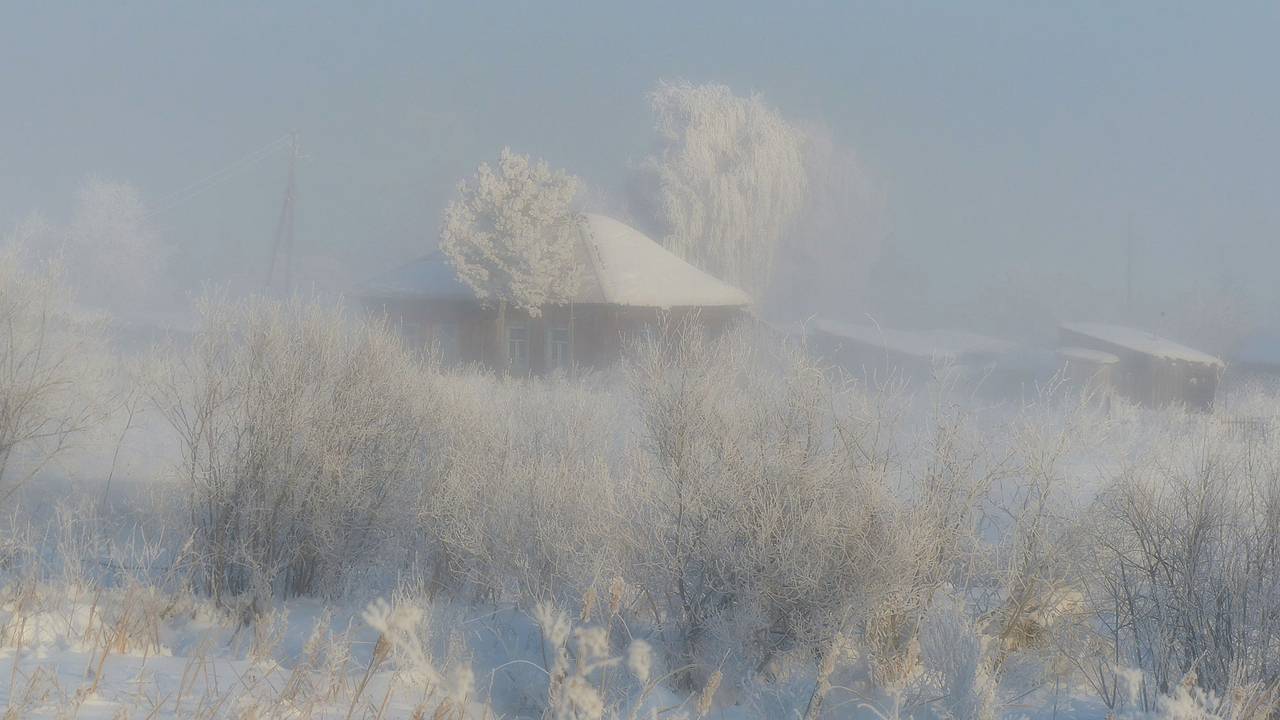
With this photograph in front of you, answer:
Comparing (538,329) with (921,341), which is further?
(921,341)

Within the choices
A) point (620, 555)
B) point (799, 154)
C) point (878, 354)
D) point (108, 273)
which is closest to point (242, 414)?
point (620, 555)

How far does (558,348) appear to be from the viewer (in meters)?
23.8

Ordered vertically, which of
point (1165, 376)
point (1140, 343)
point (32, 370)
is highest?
point (1140, 343)

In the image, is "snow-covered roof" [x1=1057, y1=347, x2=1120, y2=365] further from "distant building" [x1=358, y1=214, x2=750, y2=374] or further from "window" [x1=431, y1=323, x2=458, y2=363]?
"window" [x1=431, y1=323, x2=458, y2=363]

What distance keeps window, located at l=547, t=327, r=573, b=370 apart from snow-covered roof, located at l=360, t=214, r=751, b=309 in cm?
95

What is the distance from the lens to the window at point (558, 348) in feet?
77.5

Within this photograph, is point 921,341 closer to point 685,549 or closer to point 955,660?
point 685,549

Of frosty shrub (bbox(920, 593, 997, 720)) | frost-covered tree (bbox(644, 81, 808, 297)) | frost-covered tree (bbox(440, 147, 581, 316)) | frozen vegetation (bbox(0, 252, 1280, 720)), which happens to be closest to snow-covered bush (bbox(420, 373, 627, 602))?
frozen vegetation (bbox(0, 252, 1280, 720))

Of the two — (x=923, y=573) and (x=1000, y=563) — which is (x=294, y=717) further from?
(x=1000, y=563)

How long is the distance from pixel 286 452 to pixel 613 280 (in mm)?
13815

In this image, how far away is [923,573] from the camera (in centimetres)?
933

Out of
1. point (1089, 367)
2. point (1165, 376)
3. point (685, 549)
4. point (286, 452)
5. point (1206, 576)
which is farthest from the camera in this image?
point (1089, 367)

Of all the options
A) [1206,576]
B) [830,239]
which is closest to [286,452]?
[1206,576]

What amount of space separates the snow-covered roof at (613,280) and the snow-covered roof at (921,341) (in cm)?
567
